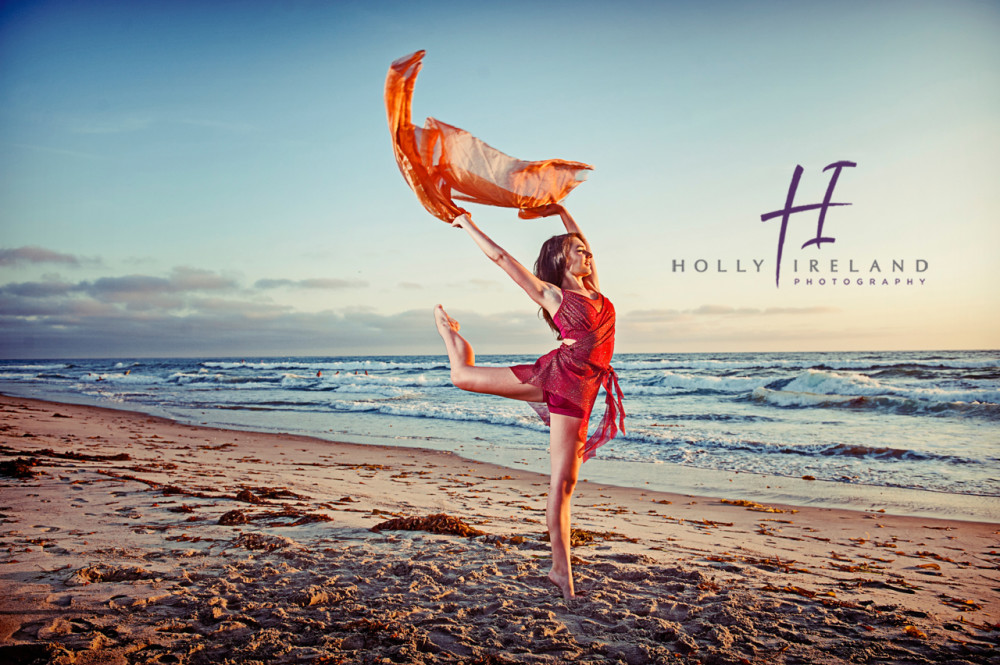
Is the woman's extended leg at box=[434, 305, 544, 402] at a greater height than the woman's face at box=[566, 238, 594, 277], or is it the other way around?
the woman's face at box=[566, 238, 594, 277]

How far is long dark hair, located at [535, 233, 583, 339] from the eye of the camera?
350 cm

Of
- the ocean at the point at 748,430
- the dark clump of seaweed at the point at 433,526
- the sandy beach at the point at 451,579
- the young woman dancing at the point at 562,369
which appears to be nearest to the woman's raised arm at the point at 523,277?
the young woman dancing at the point at 562,369

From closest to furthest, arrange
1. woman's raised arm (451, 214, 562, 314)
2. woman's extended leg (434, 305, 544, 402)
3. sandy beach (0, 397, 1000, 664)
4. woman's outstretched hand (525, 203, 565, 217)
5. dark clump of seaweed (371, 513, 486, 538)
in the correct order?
sandy beach (0, 397, 1000, 664) < woman's raised arm (451, 214, 562, 314) < woman's extended leg (434, 305, 544, 402) < woman's outstretched hand (525, 203, 565, 217) < dark clump of seaweed (371, 513, 486, 538)

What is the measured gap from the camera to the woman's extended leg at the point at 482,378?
3373 mm

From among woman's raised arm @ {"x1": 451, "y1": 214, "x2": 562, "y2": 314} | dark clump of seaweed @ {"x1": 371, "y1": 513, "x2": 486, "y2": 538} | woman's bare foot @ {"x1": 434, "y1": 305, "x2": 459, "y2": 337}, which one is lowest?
dark clump of seaweed @ {"x1": 371, "y1": 513, "x2": 486, "y2": 538}

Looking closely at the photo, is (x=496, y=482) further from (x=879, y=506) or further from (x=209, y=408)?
(x=209, y=408)

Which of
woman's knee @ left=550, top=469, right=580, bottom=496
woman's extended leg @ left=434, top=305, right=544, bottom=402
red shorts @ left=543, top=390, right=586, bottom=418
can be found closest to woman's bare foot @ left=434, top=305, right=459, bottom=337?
woman's extended leg @ left=434, top=305, right=544, bottom=402

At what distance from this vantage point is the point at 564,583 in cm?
340

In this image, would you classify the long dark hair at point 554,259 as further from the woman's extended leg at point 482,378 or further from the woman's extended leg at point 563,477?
the woman's extended leg at point 563,477

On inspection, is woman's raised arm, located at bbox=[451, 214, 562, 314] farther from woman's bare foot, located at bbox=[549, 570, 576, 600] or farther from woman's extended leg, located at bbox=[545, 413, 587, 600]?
woman's bare foot, located at bbox=[549, 570, 576, 600]

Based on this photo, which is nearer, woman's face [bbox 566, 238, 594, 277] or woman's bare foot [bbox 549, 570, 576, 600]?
woman's bare foot [bbox 549, 570, 576, 600]

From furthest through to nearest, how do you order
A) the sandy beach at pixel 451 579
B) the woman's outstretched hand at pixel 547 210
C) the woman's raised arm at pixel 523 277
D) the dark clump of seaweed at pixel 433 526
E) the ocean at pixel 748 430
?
the ocean at pixel 748 430 → the dark clump of seaweed at pixel 433 526 → the woman's outstretched hand at pixel 547 210 → the woman's raised arm at pixel 523 277 → the sandy beach at pixel 451 579

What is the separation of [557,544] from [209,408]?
18474 millimetres

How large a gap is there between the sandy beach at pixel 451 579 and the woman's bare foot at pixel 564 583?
6 centimetres
